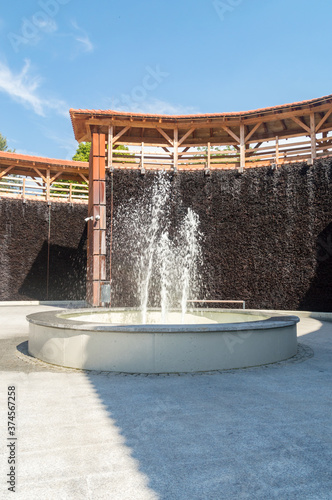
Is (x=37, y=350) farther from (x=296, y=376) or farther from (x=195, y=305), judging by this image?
(x=195, y=305)

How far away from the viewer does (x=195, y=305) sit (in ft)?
45.2

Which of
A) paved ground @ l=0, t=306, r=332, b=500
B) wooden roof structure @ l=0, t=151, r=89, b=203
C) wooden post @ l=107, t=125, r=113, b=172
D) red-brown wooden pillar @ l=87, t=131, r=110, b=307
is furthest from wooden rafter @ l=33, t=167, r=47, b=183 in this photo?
paved ground @ l=0, t=306, r=332, b=500

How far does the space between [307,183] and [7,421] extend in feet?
40.4

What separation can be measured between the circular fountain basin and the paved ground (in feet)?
0.78

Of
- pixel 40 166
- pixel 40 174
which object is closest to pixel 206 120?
pixel 40 166

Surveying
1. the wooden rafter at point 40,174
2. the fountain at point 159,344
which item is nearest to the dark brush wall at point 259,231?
the fountain at point 159,344

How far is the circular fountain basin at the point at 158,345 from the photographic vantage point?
208 inches

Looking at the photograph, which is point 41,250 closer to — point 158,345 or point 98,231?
point 98,231

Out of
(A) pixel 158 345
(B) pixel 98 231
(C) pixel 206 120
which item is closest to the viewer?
(A) pixel 158 345

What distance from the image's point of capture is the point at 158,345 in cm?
525

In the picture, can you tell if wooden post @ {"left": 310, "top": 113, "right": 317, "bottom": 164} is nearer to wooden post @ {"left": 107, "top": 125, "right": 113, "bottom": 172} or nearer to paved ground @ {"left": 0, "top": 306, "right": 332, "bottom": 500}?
wooden post @ {"left": 107, "top": 125, "right": 113, "bottom": 172}

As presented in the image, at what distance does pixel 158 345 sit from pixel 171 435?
207 centimetres

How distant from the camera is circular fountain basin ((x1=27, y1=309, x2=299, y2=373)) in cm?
528

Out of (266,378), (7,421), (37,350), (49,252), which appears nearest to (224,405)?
(266,378)
